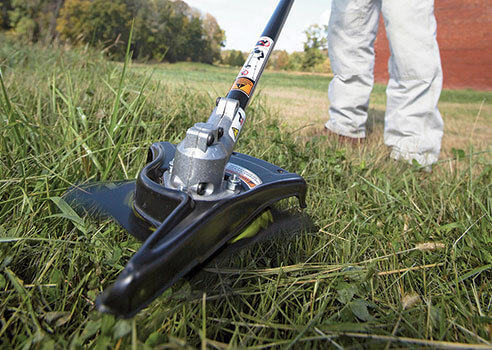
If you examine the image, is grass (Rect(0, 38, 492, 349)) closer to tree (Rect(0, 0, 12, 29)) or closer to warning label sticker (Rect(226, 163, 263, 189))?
warning label sticker (Rect(226, 163, 263, 189))

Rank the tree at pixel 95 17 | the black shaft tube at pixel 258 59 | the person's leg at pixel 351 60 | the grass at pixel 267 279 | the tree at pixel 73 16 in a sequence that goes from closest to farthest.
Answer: the grass at pixel 267 279
the black shaft tube at pixel 258 59
the person's leg at pixel 351 60
the tree at pixel 95 17
the tree at pixel 73 16

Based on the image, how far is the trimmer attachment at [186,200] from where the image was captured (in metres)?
0.65

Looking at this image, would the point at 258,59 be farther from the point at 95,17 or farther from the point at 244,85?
the point at 95,17

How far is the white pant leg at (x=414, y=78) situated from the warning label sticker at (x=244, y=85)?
1416 millimetres

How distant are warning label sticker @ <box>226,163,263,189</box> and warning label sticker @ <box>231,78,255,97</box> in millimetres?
279

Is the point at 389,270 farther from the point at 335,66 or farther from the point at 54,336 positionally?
the point at 335,66

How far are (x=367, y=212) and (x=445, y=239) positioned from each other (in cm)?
33

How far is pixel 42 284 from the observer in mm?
901

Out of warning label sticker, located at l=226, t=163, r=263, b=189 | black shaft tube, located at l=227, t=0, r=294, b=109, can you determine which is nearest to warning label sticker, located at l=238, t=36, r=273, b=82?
black shaft tube, located at l=227, t=0, r=294, b=109

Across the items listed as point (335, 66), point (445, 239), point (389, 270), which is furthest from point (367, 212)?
point (335, 66)

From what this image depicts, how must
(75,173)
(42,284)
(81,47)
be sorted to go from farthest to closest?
(81,47) → (75,173) → (42,284)

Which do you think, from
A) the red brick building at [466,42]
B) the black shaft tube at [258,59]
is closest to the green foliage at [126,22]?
the red brick building at [466,42]

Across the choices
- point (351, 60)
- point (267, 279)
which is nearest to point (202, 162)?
point (267, 279)

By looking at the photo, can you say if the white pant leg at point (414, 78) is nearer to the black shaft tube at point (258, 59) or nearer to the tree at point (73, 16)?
the black shaft tube at point (258, 59)
